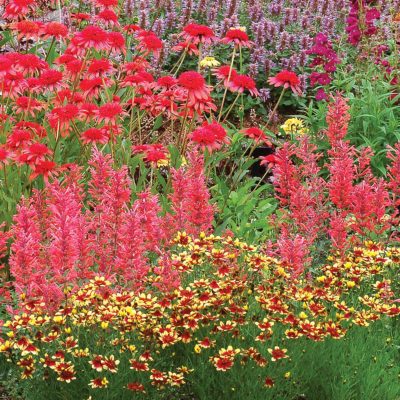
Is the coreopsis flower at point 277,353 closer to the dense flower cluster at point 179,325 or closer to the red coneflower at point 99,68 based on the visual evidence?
the dense flower cluster at point 179,325

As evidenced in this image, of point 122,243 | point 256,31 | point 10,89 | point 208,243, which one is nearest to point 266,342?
point 208,243

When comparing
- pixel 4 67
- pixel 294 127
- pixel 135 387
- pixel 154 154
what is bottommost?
pixel 294 127

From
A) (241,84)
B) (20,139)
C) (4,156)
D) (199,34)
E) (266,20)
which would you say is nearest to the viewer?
(4,156)

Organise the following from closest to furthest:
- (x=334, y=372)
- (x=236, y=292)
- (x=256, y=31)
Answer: (x=334, y=372) < (x=236, y=292) < (x=256, y=31)

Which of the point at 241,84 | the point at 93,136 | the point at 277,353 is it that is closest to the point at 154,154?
the point at 93,136

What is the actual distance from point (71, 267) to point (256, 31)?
6.17m

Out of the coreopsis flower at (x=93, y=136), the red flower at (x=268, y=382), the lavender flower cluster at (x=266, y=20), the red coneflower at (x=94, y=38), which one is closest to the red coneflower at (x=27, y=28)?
the red coneflower at (x=94, y=38)

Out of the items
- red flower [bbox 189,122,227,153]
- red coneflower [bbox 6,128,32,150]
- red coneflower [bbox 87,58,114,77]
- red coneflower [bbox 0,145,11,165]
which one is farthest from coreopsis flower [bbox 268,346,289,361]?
red coneflower [bbox 87,58,114,77]

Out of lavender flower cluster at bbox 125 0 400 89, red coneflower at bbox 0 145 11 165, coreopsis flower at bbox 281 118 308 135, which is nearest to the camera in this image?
red coneflower at bbox 0 145 11 165

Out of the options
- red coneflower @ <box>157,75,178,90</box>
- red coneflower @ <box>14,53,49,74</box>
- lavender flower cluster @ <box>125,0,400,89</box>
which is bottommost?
lavender flower cluster @ <box>125,0,400,89</box>

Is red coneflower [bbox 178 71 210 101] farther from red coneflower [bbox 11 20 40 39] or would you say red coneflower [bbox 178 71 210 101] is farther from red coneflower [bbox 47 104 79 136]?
red coneflower [bbox 11 20 40 39]

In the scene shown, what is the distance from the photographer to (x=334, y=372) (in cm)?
353

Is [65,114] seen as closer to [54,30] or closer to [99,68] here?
[99,68]

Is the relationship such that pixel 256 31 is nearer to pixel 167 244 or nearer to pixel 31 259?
pixel 167 244
